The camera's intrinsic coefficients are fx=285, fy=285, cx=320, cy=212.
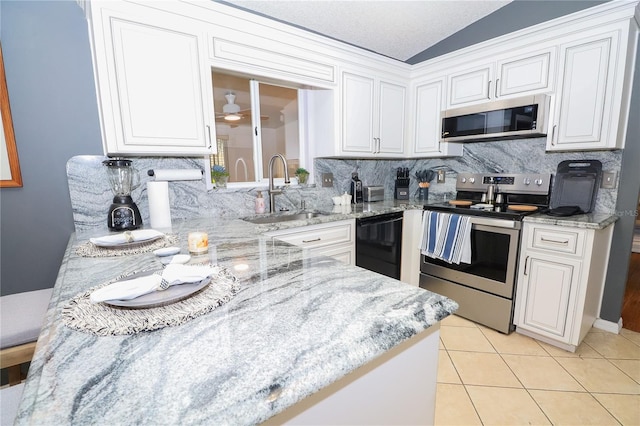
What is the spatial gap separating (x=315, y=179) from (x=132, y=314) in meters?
2.26

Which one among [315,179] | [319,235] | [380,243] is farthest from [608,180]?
[315,179]

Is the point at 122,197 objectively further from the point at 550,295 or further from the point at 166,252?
the point at 550,295

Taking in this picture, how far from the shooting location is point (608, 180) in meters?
2.12

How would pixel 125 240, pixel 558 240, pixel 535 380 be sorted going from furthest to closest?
1. pixel 558 240
2. pixel 535 380
3. pixel 125 240

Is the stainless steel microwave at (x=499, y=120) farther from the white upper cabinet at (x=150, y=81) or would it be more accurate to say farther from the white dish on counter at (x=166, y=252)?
the white dish on counter at (x=166, y=252)

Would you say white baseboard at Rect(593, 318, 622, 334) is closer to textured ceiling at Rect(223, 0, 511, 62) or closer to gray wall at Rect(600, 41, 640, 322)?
gray wall at Rect(600, 41, 640, 322)

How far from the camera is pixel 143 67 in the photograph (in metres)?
1.63

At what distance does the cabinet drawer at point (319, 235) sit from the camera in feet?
6.51

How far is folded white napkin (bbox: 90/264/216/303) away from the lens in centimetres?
67

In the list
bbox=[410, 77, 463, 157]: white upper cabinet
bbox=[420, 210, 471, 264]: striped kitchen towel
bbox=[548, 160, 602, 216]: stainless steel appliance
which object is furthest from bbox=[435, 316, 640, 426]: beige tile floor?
bbox=[410, 77, 463, 157]: white upper cabinet

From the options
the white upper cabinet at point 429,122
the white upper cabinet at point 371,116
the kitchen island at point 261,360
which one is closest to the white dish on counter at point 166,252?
→ the kitchen island at point 261,360

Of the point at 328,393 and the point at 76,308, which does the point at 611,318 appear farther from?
the point at 76,308

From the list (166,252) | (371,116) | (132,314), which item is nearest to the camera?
(132,314)

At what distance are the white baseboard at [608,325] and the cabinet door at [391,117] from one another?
7.15ft
